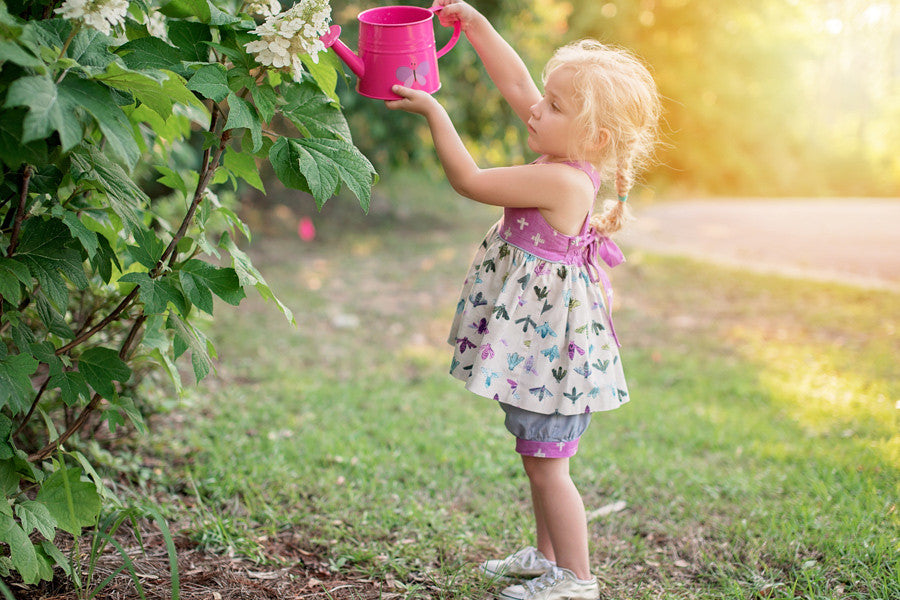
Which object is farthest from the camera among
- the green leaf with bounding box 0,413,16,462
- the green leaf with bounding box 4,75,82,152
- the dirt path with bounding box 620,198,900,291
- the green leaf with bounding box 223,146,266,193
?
the dirt path with bounding box 620,198,900,291

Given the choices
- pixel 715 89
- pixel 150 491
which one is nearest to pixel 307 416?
pixel 150 491

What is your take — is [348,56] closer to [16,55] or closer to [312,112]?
[312,112]

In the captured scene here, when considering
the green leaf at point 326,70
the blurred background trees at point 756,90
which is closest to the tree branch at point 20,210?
the green leaf at point 326,70

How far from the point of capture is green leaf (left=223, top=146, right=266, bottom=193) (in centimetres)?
165

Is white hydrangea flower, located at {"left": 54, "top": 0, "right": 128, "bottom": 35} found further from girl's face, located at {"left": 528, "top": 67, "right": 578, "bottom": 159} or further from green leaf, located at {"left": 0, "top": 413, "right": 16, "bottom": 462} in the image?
girl's face, located at {"left": 528, "top": 67, "right": 578, "bottom": 159}

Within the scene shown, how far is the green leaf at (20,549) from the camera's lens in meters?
1.48

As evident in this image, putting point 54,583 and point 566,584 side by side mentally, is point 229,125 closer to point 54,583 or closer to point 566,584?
point 54,583

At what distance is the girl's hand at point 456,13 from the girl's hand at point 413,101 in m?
0.32

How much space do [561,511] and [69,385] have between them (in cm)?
121

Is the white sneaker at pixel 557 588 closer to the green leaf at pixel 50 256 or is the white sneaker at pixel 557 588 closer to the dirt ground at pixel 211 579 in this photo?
the dirt ground at pixel 211 579

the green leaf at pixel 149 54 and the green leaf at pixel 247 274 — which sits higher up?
the green leaf at pixel 149 54

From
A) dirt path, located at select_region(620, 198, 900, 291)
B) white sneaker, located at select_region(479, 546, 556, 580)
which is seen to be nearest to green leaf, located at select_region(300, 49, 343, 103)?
white sneaker, located at select_region(479, 546, 556, 580)

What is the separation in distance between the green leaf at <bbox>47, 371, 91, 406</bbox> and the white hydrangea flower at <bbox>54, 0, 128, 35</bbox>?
76 centimetres

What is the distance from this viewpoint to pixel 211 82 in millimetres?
1346
